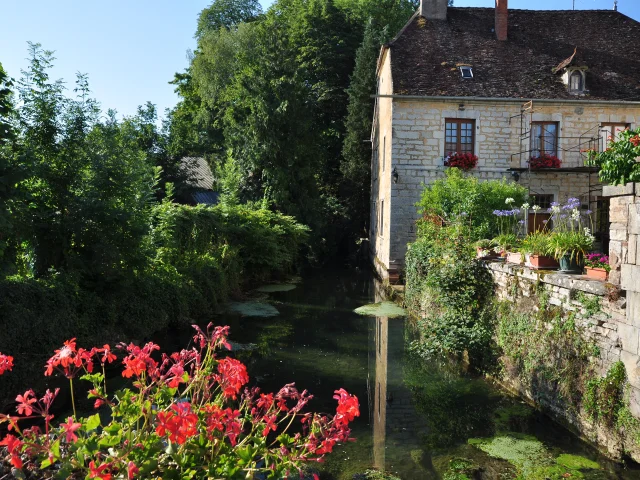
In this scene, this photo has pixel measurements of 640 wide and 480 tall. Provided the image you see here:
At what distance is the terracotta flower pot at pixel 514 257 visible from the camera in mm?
8374

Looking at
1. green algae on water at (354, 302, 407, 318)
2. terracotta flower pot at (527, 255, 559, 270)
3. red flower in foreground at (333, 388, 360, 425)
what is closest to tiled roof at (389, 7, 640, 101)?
green algae on water at (354, 302, 407, 318)

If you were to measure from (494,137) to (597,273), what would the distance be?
1136 cm

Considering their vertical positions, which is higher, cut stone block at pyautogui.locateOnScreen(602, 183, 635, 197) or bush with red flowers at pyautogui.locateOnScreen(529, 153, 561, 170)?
bush with red flowers at pyautogui.locateOnScreen(529, 153, 561, 170)

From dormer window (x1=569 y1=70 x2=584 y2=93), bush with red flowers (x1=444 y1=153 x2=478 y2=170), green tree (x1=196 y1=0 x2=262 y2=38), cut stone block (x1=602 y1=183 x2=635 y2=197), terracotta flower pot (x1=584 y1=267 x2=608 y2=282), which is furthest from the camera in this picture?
green tree (x1=196 y1=0 x2=262 y2=38)

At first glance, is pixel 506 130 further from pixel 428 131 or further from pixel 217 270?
pixel 217 270

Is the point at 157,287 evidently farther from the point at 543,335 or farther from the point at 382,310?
the point at 543,335

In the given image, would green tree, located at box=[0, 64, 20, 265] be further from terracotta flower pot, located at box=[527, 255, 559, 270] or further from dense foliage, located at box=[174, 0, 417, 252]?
dense foliage, located at box=[174, 0, 417, 252]

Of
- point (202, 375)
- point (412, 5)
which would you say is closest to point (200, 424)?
point (202, 375)

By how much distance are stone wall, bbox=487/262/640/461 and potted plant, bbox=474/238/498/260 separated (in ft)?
6.65

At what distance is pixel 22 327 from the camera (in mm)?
7176

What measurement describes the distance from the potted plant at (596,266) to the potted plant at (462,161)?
996 cm

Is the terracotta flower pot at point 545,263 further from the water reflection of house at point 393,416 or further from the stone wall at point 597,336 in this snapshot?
the water reflection of house at point 393,416

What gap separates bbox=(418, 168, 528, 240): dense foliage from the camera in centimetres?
1249

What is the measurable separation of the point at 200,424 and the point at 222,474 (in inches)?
13.0
